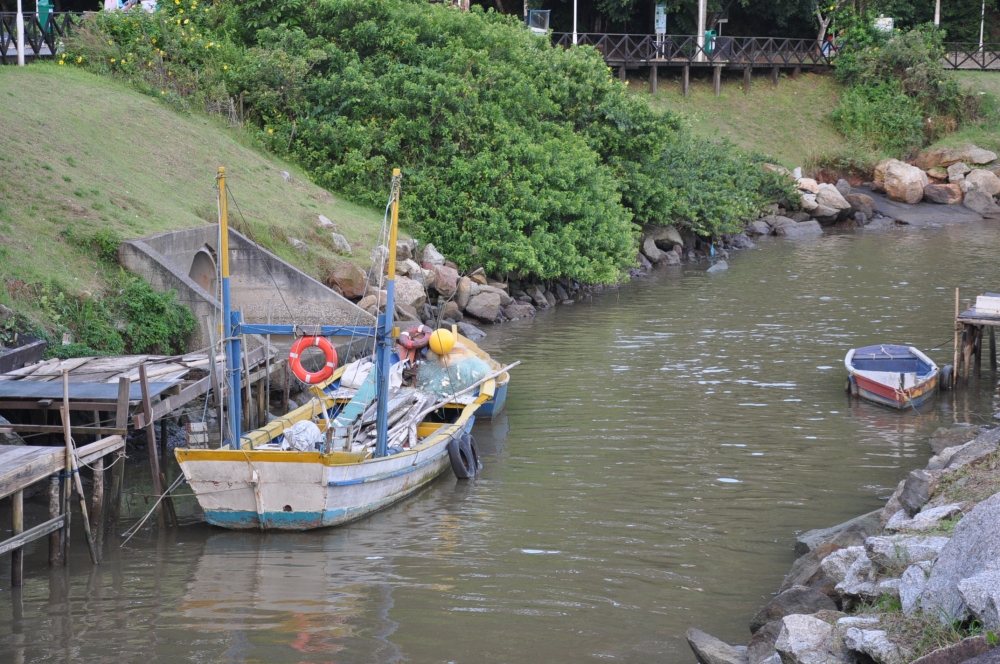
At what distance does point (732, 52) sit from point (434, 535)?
151 feet

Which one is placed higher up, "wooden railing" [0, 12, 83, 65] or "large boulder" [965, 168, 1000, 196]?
"wooden railing" [0, 12, 83, 65]

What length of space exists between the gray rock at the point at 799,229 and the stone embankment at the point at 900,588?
33.1 m

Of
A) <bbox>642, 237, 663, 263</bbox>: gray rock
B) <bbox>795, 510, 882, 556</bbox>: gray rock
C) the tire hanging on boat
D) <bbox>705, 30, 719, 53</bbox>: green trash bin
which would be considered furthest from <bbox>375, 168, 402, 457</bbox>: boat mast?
<bbox>705, 30, 719, 53</bbox>: green trash bin

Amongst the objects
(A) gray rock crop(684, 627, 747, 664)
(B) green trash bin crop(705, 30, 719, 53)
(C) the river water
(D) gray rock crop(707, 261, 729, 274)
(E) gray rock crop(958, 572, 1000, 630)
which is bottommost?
(C) the river water

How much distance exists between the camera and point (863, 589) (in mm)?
9234

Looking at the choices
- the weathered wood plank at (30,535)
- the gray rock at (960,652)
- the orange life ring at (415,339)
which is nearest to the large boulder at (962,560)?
the gray rock at (960,652)

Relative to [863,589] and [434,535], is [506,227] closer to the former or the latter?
[434,535]

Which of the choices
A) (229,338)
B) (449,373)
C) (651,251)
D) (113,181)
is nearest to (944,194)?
(651,251)

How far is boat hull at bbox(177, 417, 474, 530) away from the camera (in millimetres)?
13336

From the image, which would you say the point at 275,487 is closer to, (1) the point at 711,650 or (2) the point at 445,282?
(1) the point at 711,650

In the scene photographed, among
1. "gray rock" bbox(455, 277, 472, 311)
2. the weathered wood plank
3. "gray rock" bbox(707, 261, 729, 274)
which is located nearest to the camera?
the weathered wood plank

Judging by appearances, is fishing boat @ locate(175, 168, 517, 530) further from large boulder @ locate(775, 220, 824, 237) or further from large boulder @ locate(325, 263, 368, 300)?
large boulder @ locate(775, 220, 824, 237)

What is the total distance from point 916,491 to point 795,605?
10.9 ft

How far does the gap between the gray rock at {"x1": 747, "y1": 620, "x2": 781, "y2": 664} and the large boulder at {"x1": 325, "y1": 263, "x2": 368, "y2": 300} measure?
1641 cm
